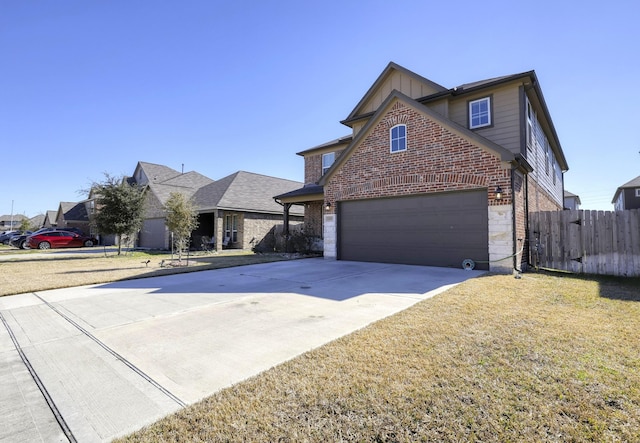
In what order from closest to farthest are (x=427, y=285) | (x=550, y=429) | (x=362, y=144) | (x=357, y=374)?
(x=550, y=429) → (x=357, y=374) → (x=427, y=285) → (x=362, y=144)

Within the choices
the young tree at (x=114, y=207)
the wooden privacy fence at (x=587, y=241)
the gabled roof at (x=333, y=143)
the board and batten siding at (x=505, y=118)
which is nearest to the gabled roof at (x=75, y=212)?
the young tree at (x=114, y=207)

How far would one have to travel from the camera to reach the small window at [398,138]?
1117cm

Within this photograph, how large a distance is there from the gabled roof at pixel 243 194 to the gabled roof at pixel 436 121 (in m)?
9.42

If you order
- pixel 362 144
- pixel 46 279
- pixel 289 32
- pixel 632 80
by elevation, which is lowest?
pixel 46 279

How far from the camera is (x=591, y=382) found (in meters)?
2.72

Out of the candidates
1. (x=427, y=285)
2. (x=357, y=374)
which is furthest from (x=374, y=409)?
(x=427, y=285)

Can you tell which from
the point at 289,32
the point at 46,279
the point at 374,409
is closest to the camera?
the point at 374,409

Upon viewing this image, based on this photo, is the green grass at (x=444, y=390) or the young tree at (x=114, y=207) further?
the young tree at (x=114, y=207)

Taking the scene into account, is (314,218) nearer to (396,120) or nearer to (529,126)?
(396,120)

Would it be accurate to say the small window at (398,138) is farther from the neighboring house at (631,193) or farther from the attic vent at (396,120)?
the neighboring house at (631,193)

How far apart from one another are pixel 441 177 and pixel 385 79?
6924 millimetres

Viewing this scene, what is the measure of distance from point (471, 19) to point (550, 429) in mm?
11174

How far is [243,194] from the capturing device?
2259cm

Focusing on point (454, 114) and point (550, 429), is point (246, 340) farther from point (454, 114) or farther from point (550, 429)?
point (454, 114)
